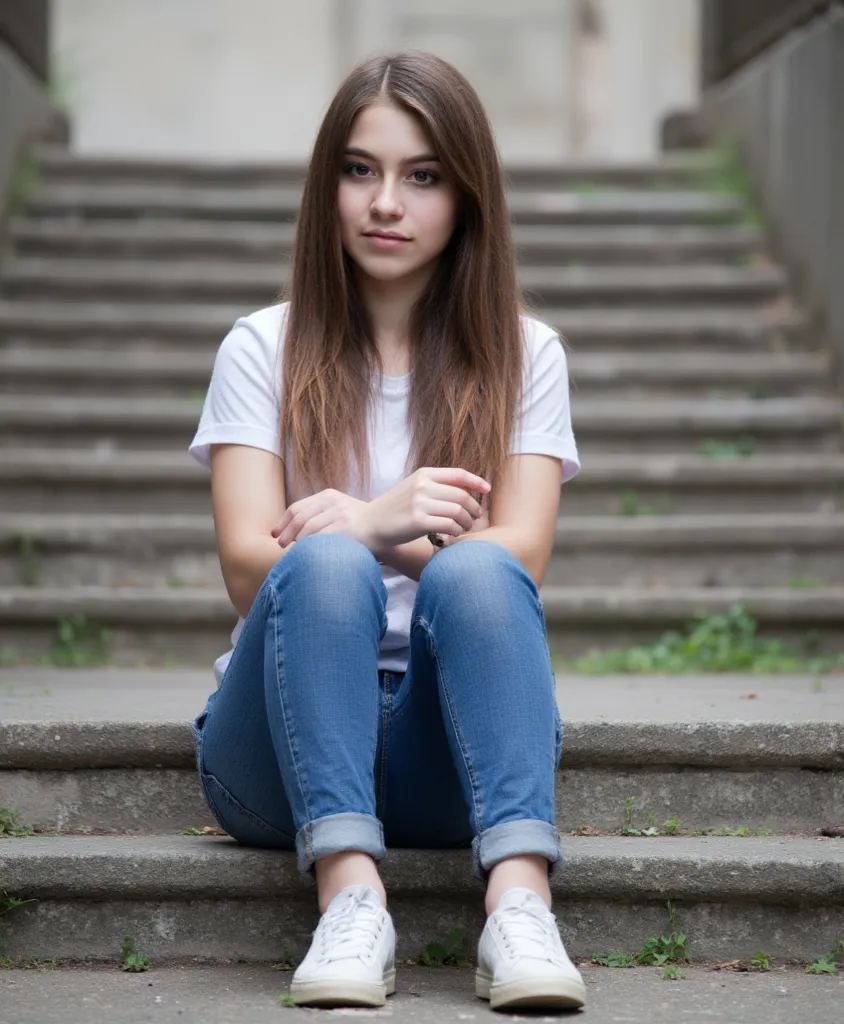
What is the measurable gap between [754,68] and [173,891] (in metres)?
4.83

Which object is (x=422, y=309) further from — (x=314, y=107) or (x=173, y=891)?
(x=314, y=107)

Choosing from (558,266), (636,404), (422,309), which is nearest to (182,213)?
(558,266)

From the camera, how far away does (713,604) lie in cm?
383

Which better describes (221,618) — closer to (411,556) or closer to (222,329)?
(222,329)

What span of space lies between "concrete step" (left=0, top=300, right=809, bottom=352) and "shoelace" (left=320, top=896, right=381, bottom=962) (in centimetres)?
331

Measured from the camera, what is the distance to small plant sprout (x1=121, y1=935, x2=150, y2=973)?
2.12 m

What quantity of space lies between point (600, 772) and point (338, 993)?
0.76 m

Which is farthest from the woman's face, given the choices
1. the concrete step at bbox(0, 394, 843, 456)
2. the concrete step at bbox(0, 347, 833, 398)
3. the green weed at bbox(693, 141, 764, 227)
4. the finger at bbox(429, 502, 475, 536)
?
the green weed at bbox(693, 141, 764, 227)

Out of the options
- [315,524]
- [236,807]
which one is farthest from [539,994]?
[315,524]

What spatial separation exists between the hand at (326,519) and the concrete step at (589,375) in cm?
274

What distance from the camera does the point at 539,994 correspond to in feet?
5.82

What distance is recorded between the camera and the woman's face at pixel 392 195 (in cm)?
221

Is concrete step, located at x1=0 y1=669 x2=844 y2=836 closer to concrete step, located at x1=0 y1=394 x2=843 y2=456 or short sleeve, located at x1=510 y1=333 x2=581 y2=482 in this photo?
short sleeve, located at x1=510 y1=333 x2=581 y2=482

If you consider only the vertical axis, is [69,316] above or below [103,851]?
above
